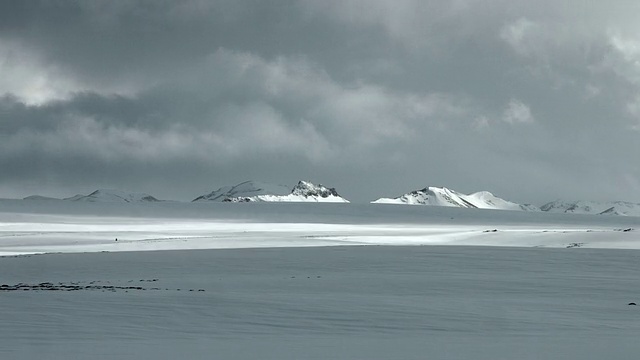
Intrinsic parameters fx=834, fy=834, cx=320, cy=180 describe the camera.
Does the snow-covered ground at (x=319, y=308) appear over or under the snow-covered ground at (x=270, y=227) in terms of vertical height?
under

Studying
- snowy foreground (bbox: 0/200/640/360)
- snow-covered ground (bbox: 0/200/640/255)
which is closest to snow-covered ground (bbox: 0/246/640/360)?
snowy foreground (bbox: 0/200/640/360)

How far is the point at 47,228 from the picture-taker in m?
40.0

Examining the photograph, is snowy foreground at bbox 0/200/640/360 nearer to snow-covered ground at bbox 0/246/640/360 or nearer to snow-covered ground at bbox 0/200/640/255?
snow-covered ground at bbox 0/246/640/360

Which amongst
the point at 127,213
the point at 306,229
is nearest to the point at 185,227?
the point at 306,229

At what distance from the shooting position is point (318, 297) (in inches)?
602

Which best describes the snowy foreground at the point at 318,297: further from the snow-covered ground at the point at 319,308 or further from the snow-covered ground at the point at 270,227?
the snow-covered ground at the point at 270,227

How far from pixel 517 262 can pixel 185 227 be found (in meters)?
23.1

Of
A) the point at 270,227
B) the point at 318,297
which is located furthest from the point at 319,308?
the point at 270,227

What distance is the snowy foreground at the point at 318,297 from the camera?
10367 millimetres

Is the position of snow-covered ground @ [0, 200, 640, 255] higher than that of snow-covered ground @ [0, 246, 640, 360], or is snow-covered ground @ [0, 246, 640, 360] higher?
snow-covered ground @ [0, 200, 640, 255]

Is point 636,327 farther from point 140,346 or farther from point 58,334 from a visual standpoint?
point 58,334

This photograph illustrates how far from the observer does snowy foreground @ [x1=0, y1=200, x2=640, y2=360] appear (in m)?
10.4

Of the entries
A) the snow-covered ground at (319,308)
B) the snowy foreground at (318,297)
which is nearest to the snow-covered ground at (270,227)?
the snowy foreground at (318,297)

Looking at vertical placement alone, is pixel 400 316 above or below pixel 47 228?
below
